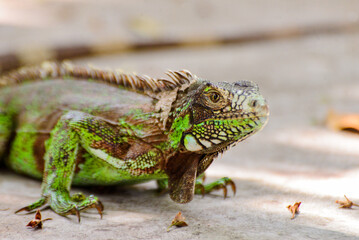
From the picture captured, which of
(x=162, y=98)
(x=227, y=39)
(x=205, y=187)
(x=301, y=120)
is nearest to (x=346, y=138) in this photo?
(x=301, y=120)

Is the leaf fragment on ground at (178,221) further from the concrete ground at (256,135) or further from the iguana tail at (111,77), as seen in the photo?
the iguana tail at (111,77)

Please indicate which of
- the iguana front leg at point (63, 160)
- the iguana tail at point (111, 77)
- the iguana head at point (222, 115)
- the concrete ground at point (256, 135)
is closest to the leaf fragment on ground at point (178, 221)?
the concrete ground at point (256, 135)

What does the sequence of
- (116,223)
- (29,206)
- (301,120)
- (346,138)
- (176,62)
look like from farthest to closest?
(176,62)
(301,120)
(346,138)
(29,206)
(116,223)

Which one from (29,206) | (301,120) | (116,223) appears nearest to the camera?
(116,223)

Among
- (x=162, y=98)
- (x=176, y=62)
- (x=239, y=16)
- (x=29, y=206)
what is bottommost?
(x=29, y=206)

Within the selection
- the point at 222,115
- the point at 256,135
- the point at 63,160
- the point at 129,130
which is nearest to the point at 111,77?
the point at 129,130

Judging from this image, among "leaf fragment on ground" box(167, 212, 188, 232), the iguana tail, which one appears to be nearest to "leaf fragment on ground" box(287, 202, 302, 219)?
"leaf fragment on ground" box(167, 212, 188, 232)

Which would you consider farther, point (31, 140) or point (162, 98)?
point (31, 140)

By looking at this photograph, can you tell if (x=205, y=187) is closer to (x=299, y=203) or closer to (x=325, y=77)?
(x=299, y=203)
